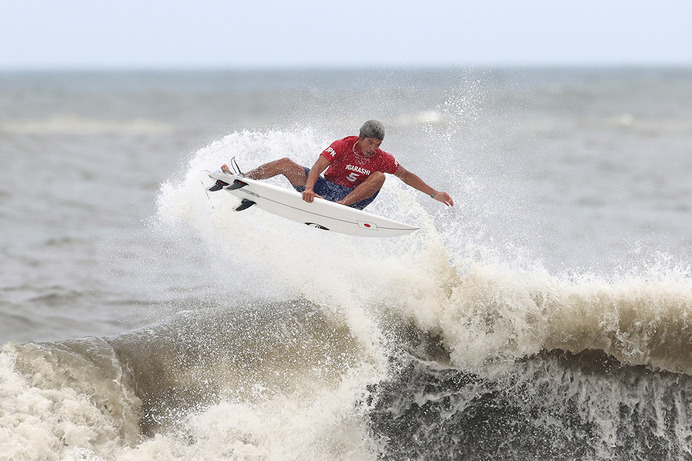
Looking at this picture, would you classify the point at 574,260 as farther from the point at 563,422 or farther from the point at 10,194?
the point at 10,194

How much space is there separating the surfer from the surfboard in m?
0.14

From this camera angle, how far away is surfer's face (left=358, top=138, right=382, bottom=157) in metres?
6.66

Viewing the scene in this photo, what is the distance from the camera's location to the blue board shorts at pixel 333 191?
7348 millimetres

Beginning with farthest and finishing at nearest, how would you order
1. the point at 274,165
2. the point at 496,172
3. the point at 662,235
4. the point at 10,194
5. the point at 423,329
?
the point at 496,172 → the point at 10,194 → the point at 662,235 → the point at 274,165 → the point at 423,329

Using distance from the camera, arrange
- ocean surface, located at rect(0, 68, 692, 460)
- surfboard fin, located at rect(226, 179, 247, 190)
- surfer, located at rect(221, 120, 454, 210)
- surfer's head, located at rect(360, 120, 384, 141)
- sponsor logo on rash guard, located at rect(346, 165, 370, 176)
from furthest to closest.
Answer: surfboard fin, located at rect(226, 179, 247, 190) → sponsor logo on rash guard, located at rect(346, 165, 370, 176) → surfer, located at rect(221, 120, 454, 210) → surfer's head, located at rect(360, 120, 384, 141) → ocean surface, located at rect(0, 68, 692, 460)

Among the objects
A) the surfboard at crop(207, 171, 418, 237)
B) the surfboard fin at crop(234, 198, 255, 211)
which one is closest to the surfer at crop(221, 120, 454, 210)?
the surfboard at crop(207, 171, 418, 237)

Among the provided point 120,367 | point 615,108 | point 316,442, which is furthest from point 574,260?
point 615,108

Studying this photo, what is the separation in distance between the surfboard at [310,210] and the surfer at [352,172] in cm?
14

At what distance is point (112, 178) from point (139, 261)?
935cm

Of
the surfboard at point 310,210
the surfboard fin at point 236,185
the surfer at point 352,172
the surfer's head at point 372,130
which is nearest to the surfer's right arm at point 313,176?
the surfer at point 352,172

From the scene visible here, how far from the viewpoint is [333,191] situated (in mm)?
7410

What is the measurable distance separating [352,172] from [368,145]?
1.74ft

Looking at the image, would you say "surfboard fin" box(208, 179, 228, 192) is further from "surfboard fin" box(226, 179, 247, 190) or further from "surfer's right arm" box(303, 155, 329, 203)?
"surfer's right arm" box(303, 155, 329, 203)

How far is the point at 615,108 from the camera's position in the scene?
44.0 meters
